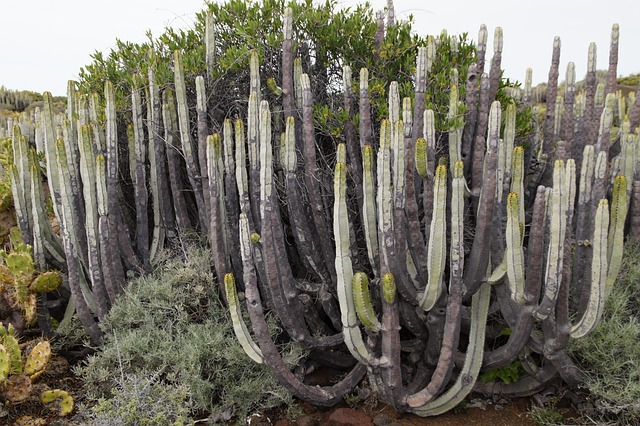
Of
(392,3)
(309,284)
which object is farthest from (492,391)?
(392,3)

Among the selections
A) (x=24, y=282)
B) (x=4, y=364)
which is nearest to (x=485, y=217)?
(x=4, y=364)

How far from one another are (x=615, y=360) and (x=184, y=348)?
2739 millimetres

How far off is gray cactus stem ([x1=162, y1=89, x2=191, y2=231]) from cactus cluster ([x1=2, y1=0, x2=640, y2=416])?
15mm

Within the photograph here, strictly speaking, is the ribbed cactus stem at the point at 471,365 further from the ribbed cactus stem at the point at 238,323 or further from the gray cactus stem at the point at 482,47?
the gray cactus stem at the point at 482,47

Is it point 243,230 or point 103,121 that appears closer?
point 243,230

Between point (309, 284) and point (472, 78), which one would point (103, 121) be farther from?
Result: point (472, 78)

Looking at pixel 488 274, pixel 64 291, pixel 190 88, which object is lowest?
pixel 64 291

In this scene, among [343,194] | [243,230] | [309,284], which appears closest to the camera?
[343,194]

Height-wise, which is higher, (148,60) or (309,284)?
(148,60)

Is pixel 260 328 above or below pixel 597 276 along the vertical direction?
below

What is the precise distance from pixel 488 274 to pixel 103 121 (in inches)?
125

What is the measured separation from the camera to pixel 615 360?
3547 millimetres

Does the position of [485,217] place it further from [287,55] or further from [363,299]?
[287,55]

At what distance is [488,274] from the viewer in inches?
136
